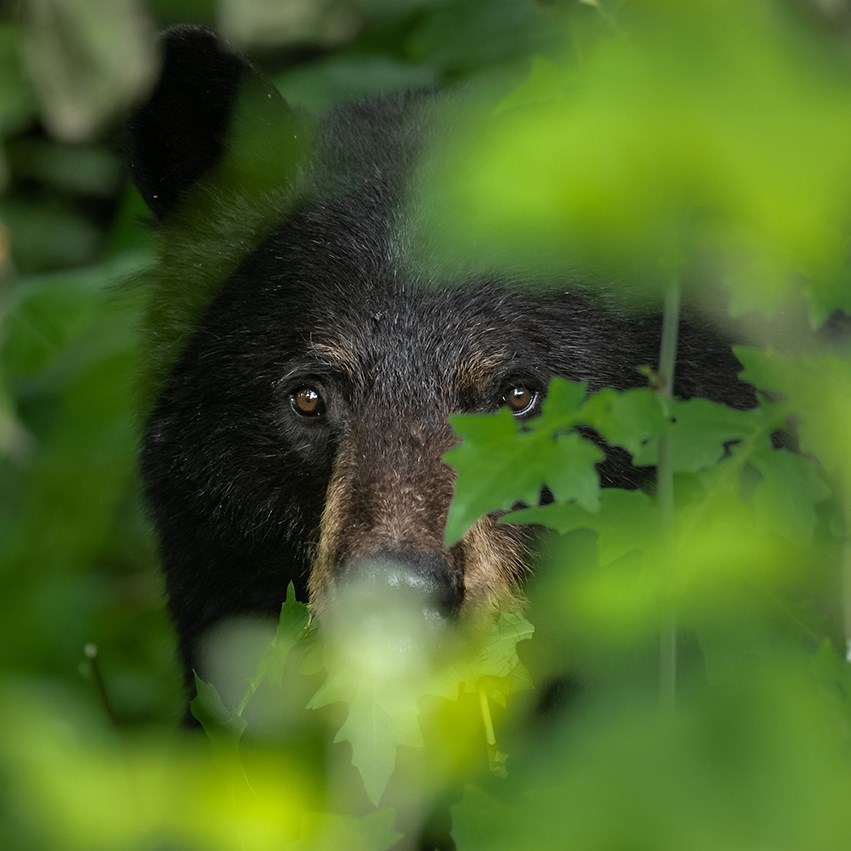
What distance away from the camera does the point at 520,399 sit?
2865 millimetres

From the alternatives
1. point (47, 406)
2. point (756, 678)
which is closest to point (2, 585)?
point (47, 406)

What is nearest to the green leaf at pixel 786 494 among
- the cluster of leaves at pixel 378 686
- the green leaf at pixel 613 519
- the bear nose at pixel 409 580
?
the green leaf at pixel 613 519

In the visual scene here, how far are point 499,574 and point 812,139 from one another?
1.82 meters

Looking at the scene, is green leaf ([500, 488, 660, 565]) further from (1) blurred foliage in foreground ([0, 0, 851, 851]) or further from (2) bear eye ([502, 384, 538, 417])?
(2) bear eye ([502, 384, 538, 417])

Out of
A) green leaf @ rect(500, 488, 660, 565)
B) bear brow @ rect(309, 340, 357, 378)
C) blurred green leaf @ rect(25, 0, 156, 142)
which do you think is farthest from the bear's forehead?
green leaf @ rect(500, 488, 660, 565)

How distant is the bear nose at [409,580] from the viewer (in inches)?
91.0

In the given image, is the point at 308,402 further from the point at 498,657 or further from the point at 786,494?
the point at 786,494

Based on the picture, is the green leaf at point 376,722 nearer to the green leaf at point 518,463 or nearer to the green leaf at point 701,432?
the green leaf at point 518,463

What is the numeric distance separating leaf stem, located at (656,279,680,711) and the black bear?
3.54 ft

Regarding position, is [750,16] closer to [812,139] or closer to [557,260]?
[812,139]

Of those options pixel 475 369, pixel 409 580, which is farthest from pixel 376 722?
pixel 475 369

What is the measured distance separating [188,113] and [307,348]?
0.65 metres

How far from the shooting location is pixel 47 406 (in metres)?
3.96

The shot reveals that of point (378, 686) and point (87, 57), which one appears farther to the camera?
point (87, 57)
